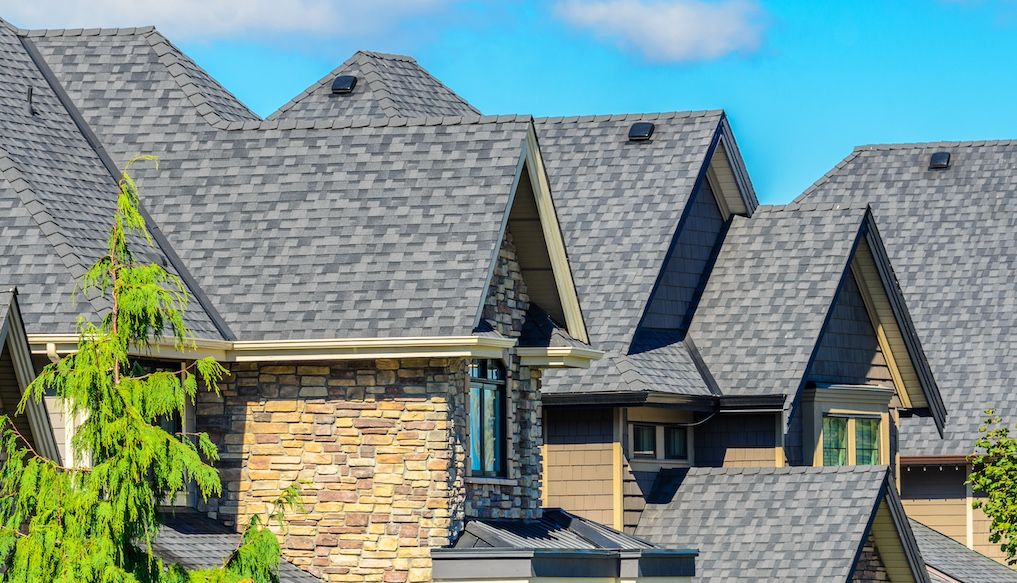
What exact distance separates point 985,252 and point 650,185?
876 centimetres

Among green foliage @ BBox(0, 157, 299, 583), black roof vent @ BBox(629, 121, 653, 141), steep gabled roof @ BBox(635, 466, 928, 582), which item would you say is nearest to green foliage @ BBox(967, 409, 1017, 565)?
steep gabled roof @ BBox(635, 466, 928, 582)

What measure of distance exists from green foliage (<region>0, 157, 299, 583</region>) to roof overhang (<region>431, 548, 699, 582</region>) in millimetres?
5568

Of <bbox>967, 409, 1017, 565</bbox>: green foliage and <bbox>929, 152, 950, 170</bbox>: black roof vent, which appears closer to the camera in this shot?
<bbox>967, 409, 1017, 565</bbox>: green foliage

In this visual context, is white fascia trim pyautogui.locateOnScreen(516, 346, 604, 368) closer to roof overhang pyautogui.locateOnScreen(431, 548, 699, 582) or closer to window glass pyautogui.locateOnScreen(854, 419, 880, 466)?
roof overhang pyautogui.locateOnScreen(431, 548, 699, 582)

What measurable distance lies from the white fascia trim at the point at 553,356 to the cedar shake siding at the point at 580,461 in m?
3.67

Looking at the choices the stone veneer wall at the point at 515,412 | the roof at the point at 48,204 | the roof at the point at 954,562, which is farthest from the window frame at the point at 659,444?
the roof at the point at 48,204

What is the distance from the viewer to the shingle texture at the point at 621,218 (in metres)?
28.3

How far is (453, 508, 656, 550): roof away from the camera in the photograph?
22.5 meters

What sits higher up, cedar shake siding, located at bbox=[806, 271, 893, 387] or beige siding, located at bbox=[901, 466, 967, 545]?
cedar shake siding, located at bbox=[806, 271, 893, 387]

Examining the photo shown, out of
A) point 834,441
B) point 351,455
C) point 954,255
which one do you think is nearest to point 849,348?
point 834,441

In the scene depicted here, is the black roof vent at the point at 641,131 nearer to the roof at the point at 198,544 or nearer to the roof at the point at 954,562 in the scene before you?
the roof at the point at 954,562

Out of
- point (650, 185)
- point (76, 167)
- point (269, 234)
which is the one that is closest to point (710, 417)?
point (650, 185)

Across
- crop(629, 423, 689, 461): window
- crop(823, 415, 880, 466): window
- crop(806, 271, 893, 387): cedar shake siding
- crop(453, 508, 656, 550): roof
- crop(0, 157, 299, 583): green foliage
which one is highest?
crop(806, 271, 893, 387): cedar shake siding

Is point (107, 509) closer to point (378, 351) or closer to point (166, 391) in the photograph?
point (166, 391)
